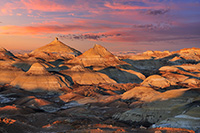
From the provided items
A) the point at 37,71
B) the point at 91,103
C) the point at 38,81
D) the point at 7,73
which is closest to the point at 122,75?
the point at 37,71

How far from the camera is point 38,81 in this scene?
412ft

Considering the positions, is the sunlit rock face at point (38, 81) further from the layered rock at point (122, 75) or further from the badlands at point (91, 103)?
the layered rock at point (122, 75)

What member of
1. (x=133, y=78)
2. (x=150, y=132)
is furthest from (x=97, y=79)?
(x=150, y=132)

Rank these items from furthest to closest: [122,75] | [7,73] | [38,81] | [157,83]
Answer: [122,75], [7,73], [157,83], [38,81]

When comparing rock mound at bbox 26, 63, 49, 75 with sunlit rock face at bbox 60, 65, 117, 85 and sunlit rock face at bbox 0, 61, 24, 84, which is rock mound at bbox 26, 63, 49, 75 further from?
sunlit rock face at bbox 60, 65, 117, 85

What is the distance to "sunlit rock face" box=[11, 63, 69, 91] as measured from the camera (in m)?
122

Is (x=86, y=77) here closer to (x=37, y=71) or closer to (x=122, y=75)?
(x=37, y=71)

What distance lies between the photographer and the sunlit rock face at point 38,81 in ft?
401

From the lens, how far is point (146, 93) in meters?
→ 91.8

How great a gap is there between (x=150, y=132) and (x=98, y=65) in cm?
16343

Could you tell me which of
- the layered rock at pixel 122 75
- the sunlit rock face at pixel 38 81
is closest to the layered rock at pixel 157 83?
the layered rock at pixel 122 75

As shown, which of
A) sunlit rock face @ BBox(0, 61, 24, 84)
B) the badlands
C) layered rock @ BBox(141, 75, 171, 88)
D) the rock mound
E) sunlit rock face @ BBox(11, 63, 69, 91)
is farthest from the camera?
the rock mound

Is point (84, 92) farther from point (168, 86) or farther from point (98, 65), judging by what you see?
point (98, 65)

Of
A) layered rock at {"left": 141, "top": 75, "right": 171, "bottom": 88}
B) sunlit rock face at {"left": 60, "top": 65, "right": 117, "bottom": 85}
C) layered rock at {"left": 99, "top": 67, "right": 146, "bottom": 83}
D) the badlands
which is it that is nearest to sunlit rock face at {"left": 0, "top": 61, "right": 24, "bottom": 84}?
the badlands
